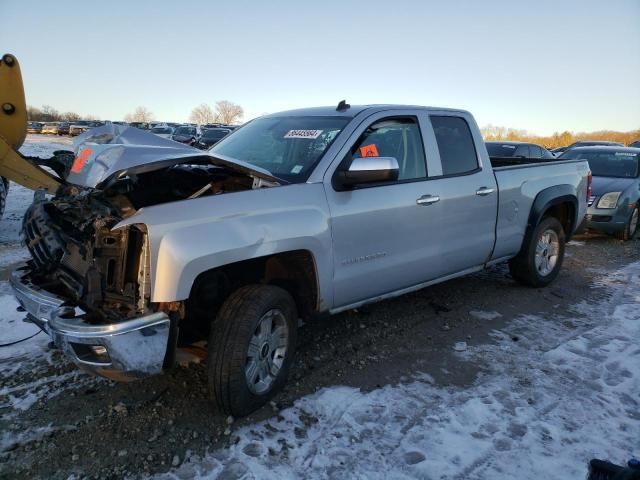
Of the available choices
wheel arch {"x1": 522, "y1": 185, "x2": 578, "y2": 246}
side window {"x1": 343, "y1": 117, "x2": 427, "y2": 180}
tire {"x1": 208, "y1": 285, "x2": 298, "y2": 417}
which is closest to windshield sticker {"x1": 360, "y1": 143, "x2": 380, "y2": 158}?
side window {"x1": 343, "y1": 117, "x2": 427, "y2": 180}

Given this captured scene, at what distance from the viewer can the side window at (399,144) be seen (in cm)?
387

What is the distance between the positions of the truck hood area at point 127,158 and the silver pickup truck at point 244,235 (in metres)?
0.01

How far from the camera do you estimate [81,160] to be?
331cm

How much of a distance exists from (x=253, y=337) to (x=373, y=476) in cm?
106

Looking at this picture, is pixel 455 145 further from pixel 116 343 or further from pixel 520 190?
pixel 116 343

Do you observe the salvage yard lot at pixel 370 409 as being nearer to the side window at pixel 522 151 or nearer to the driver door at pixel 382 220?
the driver door at pixel 382 220

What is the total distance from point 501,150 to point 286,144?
424 inches

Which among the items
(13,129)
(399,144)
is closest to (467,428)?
(399,144)

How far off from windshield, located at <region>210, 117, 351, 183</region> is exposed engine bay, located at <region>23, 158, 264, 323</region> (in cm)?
40

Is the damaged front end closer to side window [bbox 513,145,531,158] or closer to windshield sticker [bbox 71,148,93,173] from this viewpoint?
windshield sticker [bbox 71,148,93,173]

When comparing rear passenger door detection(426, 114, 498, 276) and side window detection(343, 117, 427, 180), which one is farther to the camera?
rear passenger door detection(426, 114, 498, 276)

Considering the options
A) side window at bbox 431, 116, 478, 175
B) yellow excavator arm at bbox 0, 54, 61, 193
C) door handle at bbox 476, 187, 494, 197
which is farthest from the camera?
yellow excavator arm at bbox 0, 54, 61, 193

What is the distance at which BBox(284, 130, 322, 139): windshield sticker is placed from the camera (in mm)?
3869

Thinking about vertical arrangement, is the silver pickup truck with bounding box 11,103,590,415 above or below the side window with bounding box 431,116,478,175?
below
